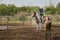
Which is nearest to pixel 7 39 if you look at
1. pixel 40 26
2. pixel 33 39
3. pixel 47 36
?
pixel 33 39

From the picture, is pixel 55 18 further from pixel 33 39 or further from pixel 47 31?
pixel 47 31

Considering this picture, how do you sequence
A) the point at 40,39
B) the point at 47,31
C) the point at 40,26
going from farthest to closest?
the point at 40,26, the point at 40,39, the point at 47,31

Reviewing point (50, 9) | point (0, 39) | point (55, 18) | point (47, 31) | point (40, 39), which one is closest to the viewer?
point (47, 31)

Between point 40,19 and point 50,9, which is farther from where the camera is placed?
point 50,9

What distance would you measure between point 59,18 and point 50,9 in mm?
9091

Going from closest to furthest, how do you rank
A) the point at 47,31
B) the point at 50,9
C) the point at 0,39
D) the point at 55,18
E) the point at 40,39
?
1. the point at 47,31
2. the point at 0,39
3. the point at 40,39
4. the point at 55,18
5. the point at 50,9

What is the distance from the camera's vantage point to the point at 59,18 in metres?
19.4

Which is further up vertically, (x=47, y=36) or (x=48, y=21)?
(x=48, y=21)

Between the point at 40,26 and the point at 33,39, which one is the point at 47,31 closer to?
the point at 33,39

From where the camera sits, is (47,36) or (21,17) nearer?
(47,36)

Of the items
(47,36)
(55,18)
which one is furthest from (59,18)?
(47,36)

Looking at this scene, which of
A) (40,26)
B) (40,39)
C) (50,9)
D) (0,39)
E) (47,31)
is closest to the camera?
(47,31)

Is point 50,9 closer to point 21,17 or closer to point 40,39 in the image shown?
point 21,17

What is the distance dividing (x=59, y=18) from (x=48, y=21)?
523 inches
